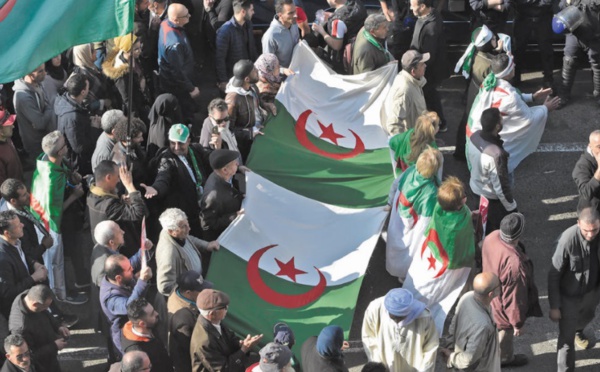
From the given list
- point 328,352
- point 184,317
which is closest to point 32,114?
point 184,317

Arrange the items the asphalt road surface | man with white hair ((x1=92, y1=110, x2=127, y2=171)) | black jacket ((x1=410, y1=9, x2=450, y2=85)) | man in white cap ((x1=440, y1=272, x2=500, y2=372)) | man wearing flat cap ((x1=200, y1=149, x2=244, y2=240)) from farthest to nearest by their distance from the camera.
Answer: black jacket ((x1=410, y1=9, x2=450, y2=85))
man with white hair ((x1=92, y1=110, x2=127, y2=171))
man wearing flat cap ((x1=200, y1=149, x2=244, y2=240))
the asphalt road surface
man in white cap ((x1=440, y1=272, x2=500, y2=372))

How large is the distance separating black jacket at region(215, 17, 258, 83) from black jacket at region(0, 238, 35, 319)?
4.22 metres

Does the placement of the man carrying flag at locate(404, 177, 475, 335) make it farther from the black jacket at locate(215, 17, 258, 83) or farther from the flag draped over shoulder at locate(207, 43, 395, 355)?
the black jacket at locate(215, 17, 258, 83)

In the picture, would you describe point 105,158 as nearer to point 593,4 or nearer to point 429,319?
point 429,319

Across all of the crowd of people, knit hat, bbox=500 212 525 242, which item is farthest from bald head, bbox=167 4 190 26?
knit hat, bbox=500 212 525 242

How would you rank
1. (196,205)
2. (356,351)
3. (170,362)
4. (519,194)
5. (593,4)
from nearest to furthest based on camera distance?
(170,362) < (356,351) < (196,205) < (519,194) < (593,4)

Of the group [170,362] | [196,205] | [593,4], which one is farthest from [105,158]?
[593,4]

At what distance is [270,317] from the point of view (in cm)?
935

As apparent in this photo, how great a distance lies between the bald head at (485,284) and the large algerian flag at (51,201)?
4024 mm

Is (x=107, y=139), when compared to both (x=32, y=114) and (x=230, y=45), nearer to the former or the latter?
(x=32, y=114)

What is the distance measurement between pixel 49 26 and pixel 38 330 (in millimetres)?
2433

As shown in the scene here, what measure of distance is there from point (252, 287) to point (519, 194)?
3705 mm

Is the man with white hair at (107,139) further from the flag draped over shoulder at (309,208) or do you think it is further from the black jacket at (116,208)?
the flag draped over shoulder at (309,208)

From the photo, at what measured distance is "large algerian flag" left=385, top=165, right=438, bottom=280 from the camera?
9.84m
